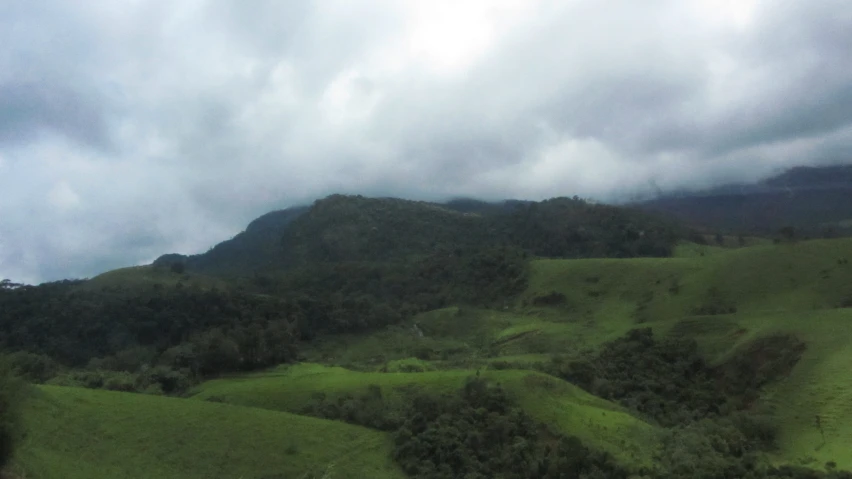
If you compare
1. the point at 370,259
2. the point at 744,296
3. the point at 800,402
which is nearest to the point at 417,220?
the point at 370,259

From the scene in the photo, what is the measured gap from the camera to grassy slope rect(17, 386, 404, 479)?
131ft

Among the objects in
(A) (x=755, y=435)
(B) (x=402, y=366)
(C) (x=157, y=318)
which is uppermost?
(C) (x=157, y=318)

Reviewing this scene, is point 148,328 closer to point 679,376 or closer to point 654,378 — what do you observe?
point 654,378

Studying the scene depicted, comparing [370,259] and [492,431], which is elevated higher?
[370,259]

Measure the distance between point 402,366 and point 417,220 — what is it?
125m

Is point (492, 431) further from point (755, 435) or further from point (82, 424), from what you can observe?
point (82, 424)

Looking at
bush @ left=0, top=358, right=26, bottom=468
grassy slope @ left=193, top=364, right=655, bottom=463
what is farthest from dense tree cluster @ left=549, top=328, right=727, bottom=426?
bush @ left=0, top=358, right=26, bottom=468

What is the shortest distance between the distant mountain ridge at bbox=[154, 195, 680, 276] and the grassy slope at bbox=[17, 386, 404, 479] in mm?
102185

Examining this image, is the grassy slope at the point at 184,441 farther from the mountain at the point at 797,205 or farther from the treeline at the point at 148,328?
the mountain at the point at 797,205

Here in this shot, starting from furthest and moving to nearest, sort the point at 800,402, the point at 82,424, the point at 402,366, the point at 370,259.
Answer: the point at 370,259, the point at 402,366, the point at 800,402, the point at 82,424

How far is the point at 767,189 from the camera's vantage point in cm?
Result: 19775

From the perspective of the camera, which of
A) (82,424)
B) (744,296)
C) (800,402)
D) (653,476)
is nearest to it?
(653,476)

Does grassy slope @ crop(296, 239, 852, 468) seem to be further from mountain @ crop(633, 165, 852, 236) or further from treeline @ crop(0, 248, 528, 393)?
mountain @ crop(633, 165, 852, 236)

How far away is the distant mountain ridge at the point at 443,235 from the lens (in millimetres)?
151000
